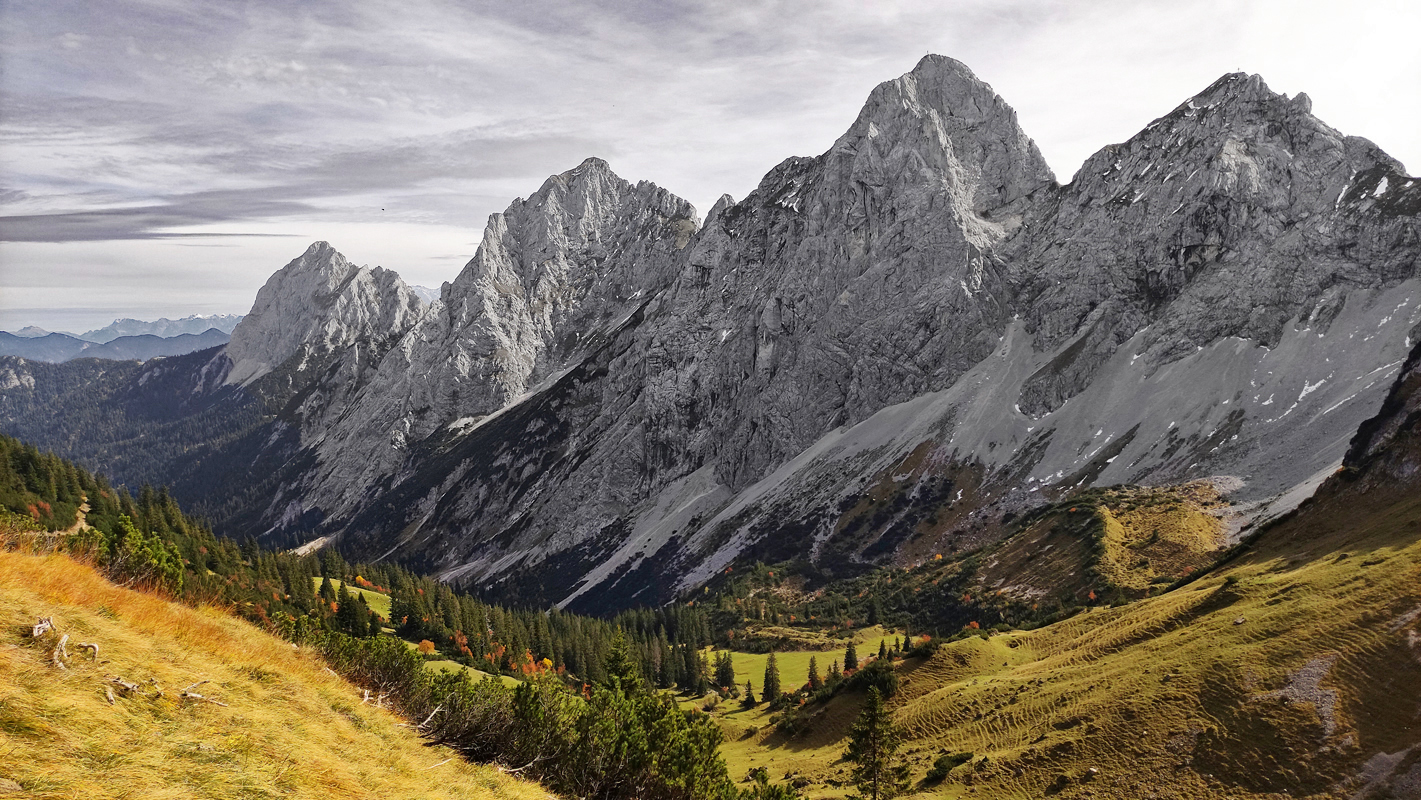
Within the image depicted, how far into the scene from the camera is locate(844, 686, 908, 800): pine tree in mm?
51375

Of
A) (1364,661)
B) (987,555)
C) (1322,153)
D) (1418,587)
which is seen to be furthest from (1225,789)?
(1322,153)

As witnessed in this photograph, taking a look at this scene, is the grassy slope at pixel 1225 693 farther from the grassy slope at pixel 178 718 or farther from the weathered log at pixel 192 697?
the weathered log at pixel 192 697

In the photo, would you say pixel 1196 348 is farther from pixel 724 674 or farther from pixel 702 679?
→ pixel 702 679

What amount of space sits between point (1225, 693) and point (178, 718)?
52.3 meters

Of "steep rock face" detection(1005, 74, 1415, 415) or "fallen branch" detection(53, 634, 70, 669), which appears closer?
"fallen branch" detection(53, 634, 70, 669)

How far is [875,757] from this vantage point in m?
51.2

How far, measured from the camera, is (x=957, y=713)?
192 feet

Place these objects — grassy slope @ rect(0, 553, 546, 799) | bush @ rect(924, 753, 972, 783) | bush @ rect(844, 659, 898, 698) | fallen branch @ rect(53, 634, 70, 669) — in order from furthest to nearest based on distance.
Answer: bush @ rect(844, 659, 898, 698) → bush @ rect(924, 753, 972, 783) → fallen branch @ rect(53, 634, 70, 669) → grassy slope @ rect(0, 553, 546, 799)

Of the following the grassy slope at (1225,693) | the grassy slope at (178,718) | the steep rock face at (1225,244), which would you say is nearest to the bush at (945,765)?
the grassy slope at (1225,693)

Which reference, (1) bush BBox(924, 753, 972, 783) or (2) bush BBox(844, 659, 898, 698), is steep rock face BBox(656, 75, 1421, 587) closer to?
(2) bush BBox(844, 659, 898, 698)

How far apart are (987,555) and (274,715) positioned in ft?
448

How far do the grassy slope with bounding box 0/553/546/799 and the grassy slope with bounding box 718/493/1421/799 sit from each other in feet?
122

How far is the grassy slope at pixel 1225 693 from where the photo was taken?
133 feet

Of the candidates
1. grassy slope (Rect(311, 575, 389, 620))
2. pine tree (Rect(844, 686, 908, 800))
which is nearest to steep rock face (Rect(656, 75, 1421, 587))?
grassy slope (Rect(311, 575, 389, 620))
